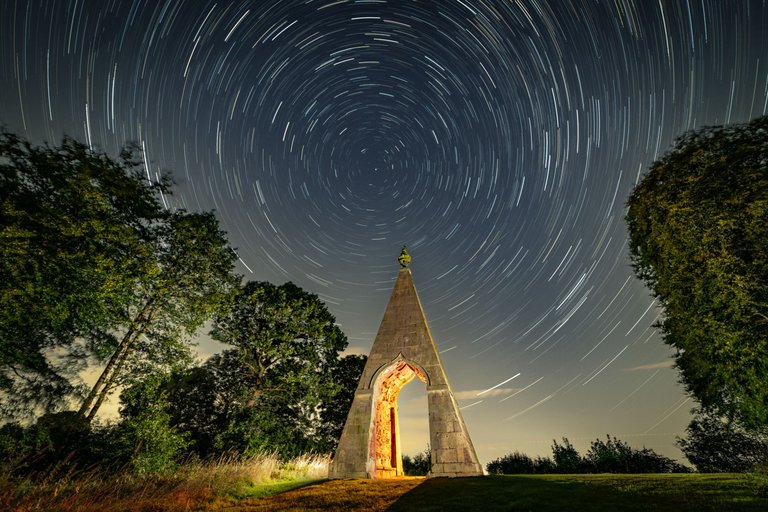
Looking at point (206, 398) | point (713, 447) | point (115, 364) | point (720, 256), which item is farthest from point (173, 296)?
point (713, 447)

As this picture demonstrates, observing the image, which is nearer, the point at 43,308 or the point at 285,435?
the point at 43,308

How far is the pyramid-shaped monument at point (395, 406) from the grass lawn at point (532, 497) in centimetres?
230

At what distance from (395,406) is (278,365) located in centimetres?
851

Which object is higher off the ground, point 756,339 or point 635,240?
point 635,240

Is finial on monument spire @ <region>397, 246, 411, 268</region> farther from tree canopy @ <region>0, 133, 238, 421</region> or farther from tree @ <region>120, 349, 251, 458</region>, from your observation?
tree @ <region>120, 349, 251, 458</region>

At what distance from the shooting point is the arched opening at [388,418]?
12.5 m

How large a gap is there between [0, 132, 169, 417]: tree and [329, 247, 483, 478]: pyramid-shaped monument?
10710 mm

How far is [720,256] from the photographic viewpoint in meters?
9.58

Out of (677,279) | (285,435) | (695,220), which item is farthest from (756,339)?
(285,435)

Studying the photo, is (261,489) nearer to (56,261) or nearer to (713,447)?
(56,261)

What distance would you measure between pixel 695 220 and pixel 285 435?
2117cm

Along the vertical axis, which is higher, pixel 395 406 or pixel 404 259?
pixel 404 259

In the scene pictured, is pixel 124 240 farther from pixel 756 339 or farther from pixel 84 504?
pixel 756 339

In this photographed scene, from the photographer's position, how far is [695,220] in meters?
10.3
